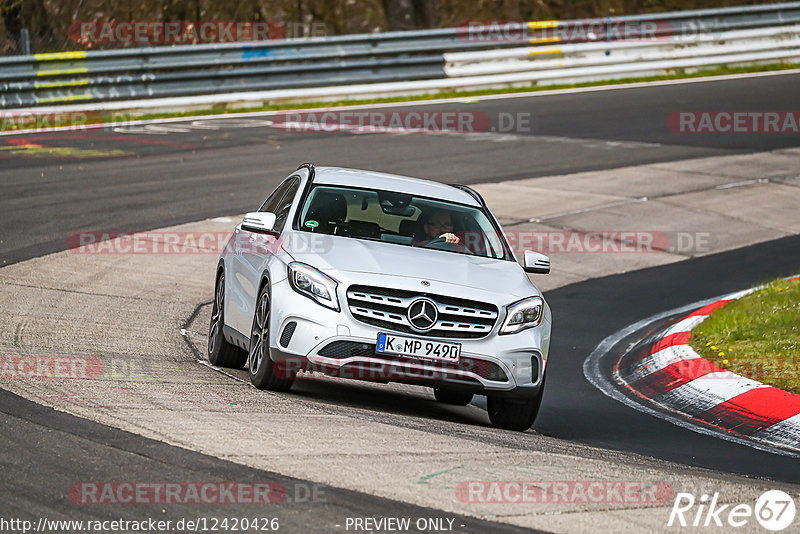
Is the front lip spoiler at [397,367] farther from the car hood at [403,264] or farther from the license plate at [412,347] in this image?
the car hood at [403,264]

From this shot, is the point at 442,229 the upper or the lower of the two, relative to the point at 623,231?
upper

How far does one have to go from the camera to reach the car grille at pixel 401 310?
812cm

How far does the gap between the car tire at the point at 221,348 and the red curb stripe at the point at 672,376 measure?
3167 mm

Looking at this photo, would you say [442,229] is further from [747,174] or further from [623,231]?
[747,174]

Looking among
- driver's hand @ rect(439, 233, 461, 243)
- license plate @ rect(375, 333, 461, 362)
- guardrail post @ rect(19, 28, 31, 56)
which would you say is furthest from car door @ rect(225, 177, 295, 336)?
guardrail post @ rect(19, 28, 31, 56)

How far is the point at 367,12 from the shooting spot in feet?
113

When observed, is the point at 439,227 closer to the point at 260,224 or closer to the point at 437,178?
the point at 260,224

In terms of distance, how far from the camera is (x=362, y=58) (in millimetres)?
27328

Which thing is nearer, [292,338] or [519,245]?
[292,338]

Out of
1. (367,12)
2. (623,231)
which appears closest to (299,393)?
(623,231)

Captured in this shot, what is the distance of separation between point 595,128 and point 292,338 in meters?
16.8

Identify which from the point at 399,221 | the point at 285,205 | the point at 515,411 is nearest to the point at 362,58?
the point at 285,205

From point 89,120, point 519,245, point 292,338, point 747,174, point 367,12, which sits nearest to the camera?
point 292,338

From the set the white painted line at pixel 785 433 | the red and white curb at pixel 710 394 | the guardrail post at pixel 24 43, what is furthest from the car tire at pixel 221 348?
the guardrail post at pixel 24 43
